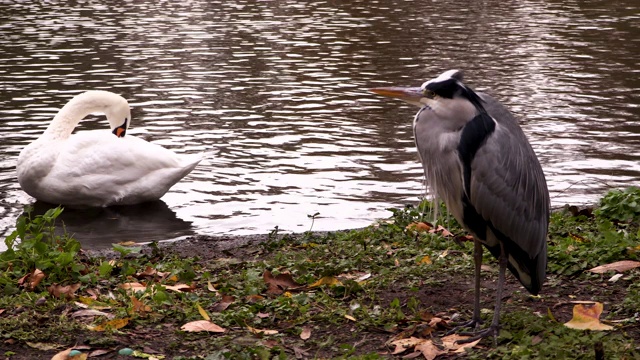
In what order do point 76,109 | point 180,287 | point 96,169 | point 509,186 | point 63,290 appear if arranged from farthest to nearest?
point 76,109 < point 96,169 < point 180,287 < point 63,290 < point 509,186

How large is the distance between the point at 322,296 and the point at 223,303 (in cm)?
64

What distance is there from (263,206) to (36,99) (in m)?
6.64

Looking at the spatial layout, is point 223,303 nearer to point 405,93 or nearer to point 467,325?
point 467,325

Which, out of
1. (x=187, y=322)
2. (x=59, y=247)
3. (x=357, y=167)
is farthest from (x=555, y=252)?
(x=357, y=167)

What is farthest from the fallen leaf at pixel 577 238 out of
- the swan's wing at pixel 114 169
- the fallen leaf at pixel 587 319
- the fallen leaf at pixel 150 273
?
the swan's wing at pixel 114 169

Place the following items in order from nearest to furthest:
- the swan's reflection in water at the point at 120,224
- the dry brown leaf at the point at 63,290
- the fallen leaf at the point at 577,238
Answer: the dry brown leaf at the point at 63,290
the fallen leaf at the point at 577,238
the swan's reflection in water at the point at 120,224

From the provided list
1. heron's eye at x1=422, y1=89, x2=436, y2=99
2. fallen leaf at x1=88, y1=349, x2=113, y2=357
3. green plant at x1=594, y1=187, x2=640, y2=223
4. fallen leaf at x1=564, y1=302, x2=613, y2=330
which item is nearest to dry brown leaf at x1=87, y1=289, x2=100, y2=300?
fallen leaf at x1=88, y1=349, x2=113, y2=357

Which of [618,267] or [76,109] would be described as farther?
[76,109]

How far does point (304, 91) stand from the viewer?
52.1ft

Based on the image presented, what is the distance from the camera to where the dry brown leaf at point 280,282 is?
6.36 meters

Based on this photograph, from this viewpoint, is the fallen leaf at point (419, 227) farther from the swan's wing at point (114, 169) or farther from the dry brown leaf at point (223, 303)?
the swan's wing at point (114, 169)

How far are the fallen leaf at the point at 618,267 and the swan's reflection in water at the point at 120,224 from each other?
4.55 metres

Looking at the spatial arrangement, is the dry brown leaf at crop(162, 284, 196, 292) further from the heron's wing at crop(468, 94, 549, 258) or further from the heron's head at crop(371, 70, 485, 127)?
the heron's wing at crop(468, 94, 549, 258)

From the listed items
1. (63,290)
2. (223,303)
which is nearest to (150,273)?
(63,290)
